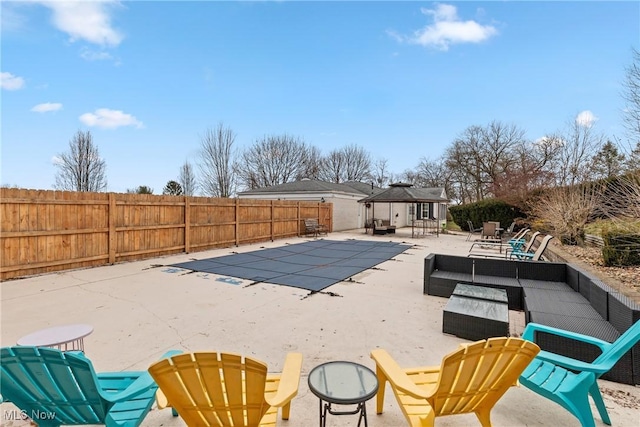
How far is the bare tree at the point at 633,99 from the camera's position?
725 cm

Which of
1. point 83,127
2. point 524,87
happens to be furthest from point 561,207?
point 83,127

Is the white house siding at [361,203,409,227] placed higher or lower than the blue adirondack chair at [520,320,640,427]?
higher

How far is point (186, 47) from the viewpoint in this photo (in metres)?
11.9

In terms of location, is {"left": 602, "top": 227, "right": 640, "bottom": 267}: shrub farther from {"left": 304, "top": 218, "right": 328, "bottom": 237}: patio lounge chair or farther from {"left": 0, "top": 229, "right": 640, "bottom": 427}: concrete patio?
{"left": 304, "top": 218, "right": 328, "bottom": 237}: patio lounge chair

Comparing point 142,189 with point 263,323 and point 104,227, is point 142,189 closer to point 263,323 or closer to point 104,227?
point 104,227

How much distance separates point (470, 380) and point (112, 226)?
31.5ft

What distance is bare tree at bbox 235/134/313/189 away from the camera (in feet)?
113

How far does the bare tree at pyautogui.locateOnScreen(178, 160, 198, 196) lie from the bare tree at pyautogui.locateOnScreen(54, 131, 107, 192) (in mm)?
10228

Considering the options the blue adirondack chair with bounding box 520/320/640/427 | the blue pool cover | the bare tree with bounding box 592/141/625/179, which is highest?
the bare tree with bounding box 592/141/625/179

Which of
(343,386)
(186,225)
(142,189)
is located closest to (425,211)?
(186,225)

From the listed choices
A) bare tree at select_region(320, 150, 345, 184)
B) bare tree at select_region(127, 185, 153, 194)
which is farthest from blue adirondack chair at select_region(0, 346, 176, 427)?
bare tree at select_region(320, 150, 345, 184)

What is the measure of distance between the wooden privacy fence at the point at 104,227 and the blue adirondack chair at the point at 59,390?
23.6ft

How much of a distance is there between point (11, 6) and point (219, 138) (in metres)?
18.0

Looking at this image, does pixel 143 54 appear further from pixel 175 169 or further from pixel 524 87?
pixel 175 169
